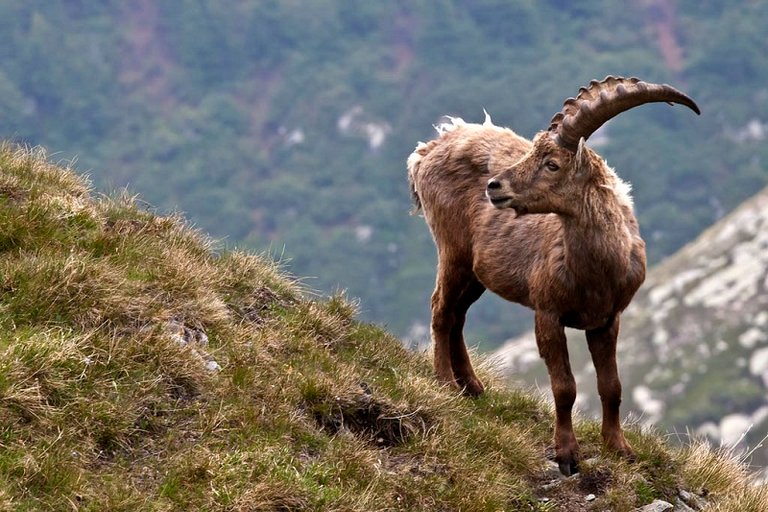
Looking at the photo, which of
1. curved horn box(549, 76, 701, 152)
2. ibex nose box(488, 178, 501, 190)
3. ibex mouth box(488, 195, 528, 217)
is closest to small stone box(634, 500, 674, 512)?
ibex mouth box(488, 195, 528, 217)

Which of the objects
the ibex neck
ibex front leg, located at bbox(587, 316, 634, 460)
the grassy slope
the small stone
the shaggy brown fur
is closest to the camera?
the grassy slope

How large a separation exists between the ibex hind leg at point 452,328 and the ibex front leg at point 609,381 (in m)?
1.71

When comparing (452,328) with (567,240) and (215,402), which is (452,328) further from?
(215,402)

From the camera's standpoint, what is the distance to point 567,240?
1126 centimetres

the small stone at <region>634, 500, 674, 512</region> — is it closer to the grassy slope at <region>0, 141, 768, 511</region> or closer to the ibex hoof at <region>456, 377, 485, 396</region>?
the grassy slope at <region>0, 141, 768, 511</region>

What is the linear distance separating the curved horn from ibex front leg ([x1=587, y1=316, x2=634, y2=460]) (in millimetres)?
1976

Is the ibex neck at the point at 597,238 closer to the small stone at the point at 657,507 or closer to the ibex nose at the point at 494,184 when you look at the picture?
the ibex nose at the point at 494,184

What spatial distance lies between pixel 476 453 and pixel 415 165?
4.50m

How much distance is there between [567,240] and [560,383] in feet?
4.71

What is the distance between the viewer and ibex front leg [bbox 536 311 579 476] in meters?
11.3

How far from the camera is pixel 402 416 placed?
34.0ft

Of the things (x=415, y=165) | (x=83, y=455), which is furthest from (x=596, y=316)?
(x=83, y=455)

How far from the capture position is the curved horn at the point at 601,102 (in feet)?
35.0

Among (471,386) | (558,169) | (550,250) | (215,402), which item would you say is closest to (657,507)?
(550,250)
